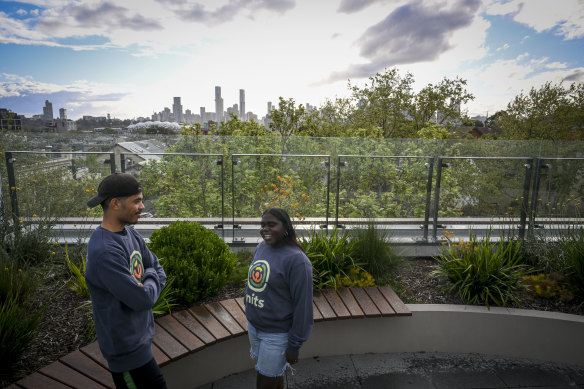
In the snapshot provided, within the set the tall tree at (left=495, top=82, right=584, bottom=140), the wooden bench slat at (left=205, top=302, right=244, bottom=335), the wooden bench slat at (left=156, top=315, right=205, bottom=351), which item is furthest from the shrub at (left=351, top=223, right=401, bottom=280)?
the tall tree at (left=495, top=82, right=584, bottom=140)

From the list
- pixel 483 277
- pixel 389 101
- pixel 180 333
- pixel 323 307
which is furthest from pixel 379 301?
pixel 389 101

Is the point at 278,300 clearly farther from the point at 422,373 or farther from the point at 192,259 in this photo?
the point at 422,373

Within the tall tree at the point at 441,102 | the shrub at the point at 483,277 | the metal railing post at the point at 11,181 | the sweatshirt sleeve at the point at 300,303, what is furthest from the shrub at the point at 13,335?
the tall tree at the point at 441,102

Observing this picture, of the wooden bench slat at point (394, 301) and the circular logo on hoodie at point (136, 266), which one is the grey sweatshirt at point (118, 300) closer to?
the circular logo on hoodie at point (136, 266)

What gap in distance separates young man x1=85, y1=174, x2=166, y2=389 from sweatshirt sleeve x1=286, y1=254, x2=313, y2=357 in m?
0.75

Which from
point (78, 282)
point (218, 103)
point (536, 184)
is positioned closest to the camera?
point (78, 282)

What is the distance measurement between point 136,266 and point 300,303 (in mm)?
926

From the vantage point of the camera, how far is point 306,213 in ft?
17.3

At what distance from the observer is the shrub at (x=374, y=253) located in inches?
157

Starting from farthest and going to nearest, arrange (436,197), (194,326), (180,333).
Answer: (436,197), (194,326), (180,333)

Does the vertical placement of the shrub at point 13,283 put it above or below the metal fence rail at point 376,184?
below

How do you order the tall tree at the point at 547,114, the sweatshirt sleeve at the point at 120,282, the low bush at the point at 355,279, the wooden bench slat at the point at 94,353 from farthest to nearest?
the tall tree at the point at 547,114 < the low bush at the point at 355,279 < the wooden bench slat at the point at 94,353 < the sweatshirt sleeve at the point at 120,282

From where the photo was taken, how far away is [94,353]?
2.46 metres

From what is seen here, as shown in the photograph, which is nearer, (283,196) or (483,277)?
(483,277)
